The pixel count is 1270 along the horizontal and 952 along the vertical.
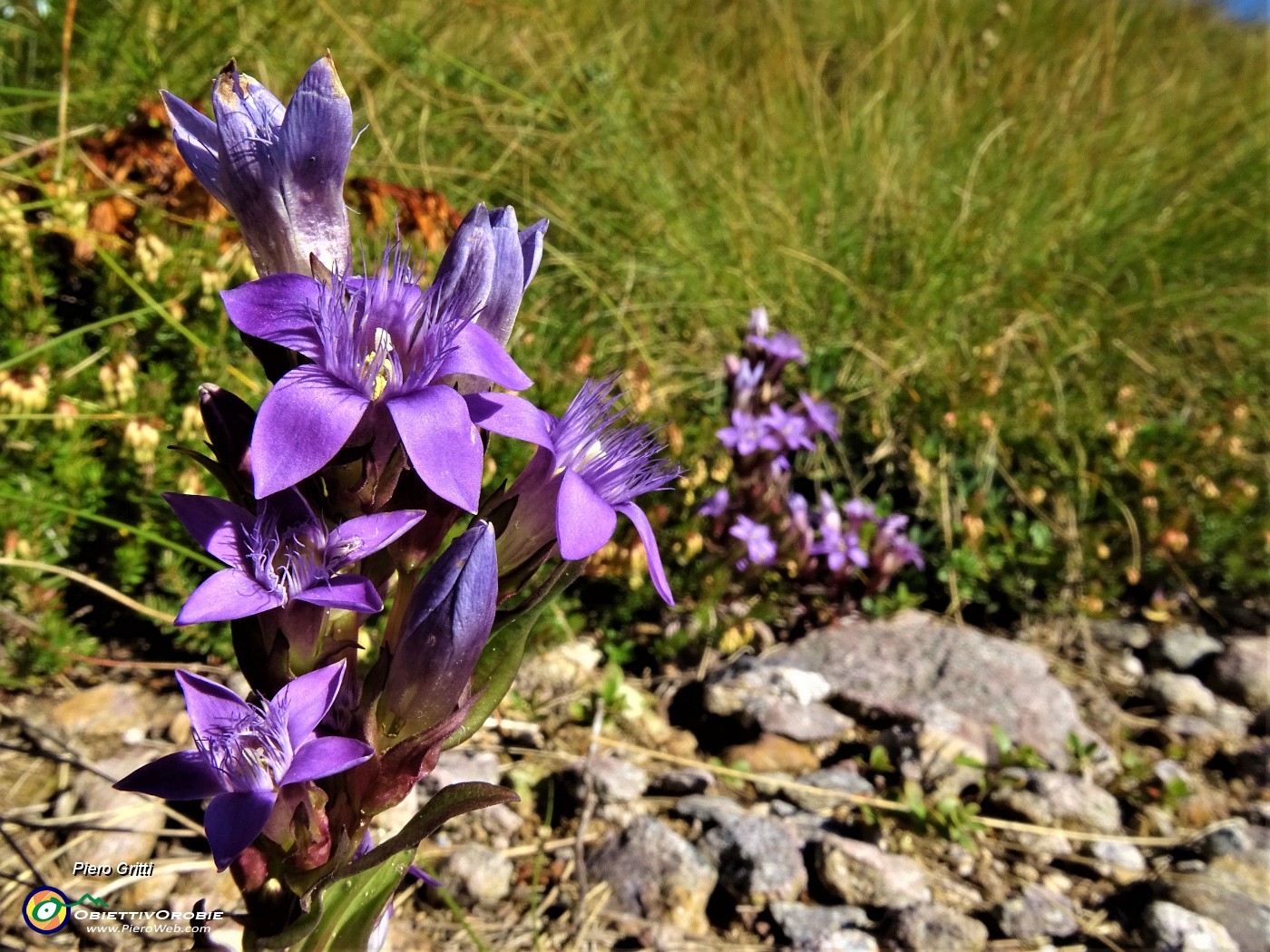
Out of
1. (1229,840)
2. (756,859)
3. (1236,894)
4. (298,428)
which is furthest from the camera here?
(1229,840)

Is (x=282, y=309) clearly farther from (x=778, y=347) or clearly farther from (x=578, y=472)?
(x=778, y=347)

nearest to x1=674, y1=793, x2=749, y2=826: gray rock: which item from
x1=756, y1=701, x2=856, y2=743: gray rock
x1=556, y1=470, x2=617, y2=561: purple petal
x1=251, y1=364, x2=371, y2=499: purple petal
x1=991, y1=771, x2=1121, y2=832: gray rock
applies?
x1=756, y1=701, x2=856, y2=743: gray rock

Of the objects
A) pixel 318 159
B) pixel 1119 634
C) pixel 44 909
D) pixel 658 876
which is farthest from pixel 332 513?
pixel 1119 634

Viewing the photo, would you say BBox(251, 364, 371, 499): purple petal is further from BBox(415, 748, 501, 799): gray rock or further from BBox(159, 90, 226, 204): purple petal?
BBox(415, 748, 501, 799): gray rock

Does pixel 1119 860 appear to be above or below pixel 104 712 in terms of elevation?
below

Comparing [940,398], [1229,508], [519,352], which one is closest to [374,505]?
[519,352]

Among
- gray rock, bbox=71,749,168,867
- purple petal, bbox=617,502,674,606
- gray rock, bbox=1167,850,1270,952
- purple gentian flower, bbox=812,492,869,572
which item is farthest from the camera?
purple gentian flower, bbox=812,492,869,572

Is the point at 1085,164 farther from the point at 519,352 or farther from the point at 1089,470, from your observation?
the point at 519,352

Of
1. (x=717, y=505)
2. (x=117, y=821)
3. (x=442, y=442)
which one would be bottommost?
(x=117, y=821)
